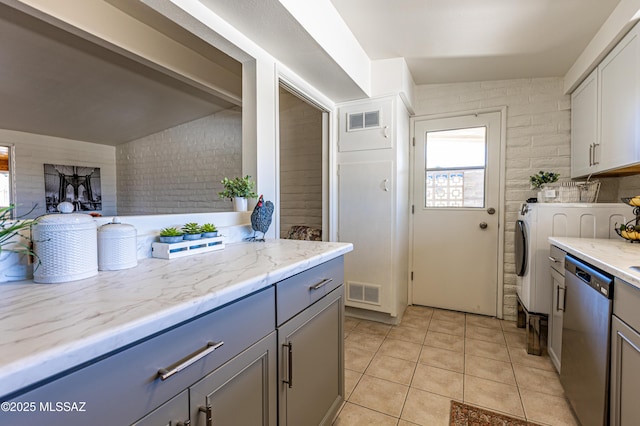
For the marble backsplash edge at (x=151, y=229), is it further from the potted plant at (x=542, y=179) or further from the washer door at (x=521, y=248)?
the potted plant at (x=542, y=179)

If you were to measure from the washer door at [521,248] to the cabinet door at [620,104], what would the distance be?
0.66m

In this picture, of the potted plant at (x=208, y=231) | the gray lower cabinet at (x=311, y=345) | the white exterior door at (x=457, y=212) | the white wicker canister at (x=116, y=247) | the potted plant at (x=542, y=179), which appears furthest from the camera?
the white exterior door at (x=457, y=212)

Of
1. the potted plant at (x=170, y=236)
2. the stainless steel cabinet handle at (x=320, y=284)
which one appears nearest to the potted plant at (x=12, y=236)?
the potted plant at (x=170, y=236)

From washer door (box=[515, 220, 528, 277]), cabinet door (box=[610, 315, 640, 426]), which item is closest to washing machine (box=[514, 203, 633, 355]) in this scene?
washer door (box=[515, 220, 528, 277])

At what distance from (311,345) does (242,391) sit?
0.41m

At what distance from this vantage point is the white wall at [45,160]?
7.55 feet

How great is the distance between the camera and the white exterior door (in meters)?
2.92

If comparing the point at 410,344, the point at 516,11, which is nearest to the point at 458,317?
the point at 410,344

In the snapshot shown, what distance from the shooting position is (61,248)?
793mm

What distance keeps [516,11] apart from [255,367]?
2548 millimetres

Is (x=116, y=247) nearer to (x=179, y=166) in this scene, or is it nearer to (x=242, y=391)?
(x=242, y=391)

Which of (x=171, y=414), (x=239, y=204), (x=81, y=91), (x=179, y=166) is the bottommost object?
(x=171, y=414)

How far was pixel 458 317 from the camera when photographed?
2924 mm

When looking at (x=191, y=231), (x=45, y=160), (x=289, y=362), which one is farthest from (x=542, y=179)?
(x=45, y=160)
